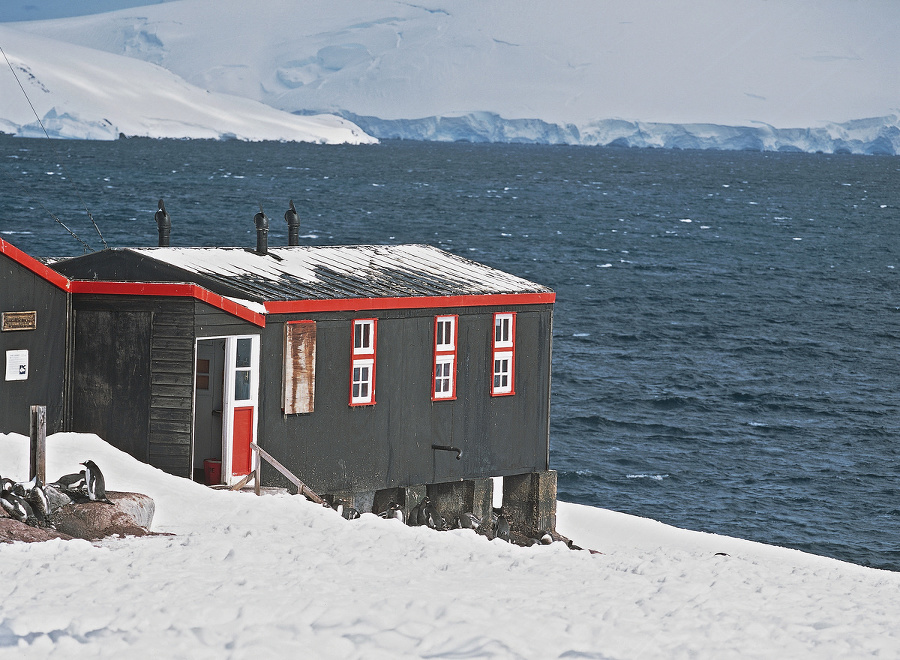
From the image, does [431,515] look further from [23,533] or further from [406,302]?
[23,533]

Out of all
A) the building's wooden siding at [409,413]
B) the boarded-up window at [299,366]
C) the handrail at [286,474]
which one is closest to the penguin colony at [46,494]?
the handrail at [286,474]

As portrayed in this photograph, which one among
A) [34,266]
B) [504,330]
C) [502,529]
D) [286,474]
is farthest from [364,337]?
[34,266]

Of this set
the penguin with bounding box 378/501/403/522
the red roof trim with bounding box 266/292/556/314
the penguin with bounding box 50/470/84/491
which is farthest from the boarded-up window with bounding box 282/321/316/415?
the penguin with bounding box 50/470/84/491

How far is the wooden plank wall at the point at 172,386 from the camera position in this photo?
19.0m

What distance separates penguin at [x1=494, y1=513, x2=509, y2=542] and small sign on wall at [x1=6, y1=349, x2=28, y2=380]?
309 inches

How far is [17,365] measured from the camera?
Result: 19.1 m

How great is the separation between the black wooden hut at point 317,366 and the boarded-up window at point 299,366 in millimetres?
25

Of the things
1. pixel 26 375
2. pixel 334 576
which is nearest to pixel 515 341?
pixel 26 375

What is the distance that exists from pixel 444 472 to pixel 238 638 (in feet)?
36.0

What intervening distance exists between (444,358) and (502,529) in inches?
123

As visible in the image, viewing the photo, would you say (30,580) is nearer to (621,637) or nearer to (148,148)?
(621,637)

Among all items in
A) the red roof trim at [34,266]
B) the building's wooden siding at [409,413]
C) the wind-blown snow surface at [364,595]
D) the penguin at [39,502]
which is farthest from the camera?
the building's wooden siding at [409,413]

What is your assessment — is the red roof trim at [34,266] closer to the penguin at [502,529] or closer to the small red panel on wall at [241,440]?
the small red panel on wall at [241,440]

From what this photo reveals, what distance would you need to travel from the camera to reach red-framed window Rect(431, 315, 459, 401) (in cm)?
2256
